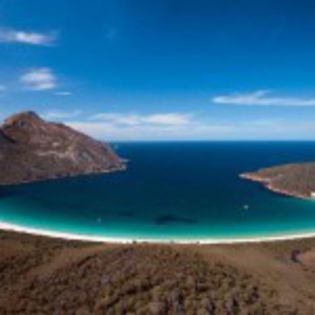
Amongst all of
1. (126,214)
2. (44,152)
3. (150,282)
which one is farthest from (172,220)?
(44,152)

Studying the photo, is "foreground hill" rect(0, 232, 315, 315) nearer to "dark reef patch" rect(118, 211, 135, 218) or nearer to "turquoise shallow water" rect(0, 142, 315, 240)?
"turquoise shallow water" rect(0, 142, 315, 240)

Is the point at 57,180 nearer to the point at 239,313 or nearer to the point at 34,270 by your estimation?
the point at 34,270

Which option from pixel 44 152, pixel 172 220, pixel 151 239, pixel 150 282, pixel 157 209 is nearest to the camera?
pixel 150 282

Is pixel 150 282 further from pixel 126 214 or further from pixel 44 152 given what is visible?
pixel 44 152

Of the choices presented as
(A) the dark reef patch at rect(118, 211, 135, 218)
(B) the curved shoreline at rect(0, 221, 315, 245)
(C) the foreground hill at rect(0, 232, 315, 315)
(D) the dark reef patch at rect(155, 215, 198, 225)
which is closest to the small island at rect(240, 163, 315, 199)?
(D) the dark reef patch at rect(155, 215, 198, 225)

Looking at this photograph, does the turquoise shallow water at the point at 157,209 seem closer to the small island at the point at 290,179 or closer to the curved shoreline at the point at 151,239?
the curved shoreline at the point at 151,239
